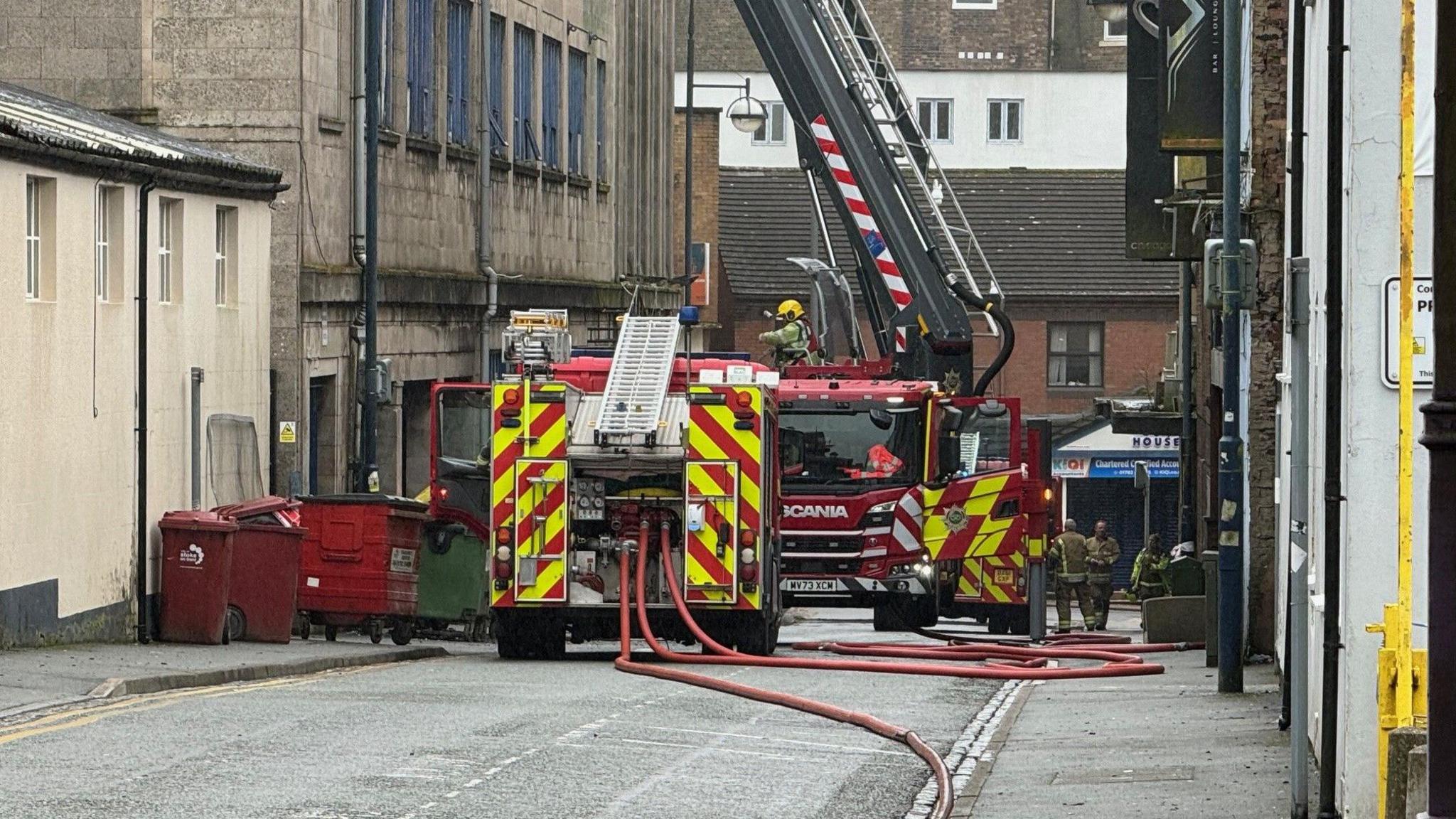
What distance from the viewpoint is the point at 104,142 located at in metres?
20.7

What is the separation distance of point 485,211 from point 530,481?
17.2 metres

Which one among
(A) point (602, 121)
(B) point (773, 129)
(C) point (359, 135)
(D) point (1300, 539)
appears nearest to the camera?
(D) point (1300, 539)

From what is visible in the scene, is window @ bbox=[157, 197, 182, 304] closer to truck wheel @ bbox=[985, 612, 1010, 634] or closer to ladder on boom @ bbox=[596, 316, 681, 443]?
ladder on boom @ bbox=[596, 316, 681, 443]

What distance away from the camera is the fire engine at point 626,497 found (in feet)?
61.4

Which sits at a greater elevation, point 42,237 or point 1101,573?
point 42,237

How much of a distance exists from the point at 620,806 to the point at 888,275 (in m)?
15.7

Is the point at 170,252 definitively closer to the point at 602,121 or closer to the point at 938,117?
the point at 602,121

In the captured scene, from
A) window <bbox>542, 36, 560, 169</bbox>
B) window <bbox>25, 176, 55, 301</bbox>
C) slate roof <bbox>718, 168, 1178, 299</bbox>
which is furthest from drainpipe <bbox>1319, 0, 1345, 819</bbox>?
slate roof <bbox>718, 168, 1178, 299</bbox>

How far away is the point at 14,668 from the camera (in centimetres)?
1619

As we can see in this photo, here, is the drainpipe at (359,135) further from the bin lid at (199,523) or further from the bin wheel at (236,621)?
the bin wheel at (236,621)

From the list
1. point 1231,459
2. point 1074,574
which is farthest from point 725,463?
point 1074,574

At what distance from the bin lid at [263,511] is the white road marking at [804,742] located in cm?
802

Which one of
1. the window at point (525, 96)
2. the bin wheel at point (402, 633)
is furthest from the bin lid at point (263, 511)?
the window at point (525, 96)

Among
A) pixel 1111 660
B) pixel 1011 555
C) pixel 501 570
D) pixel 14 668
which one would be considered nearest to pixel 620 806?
pixel 14 668
